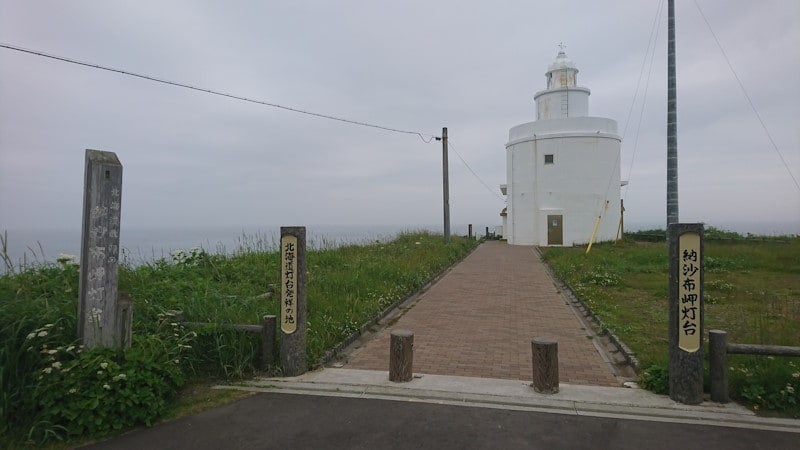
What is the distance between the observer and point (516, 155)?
25.9 metres

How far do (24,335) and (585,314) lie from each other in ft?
27.2

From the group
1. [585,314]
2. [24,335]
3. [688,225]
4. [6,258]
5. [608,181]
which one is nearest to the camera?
[24,335]

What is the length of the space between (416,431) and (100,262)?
10.9 ft

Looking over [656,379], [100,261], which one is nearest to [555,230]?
[656,379]

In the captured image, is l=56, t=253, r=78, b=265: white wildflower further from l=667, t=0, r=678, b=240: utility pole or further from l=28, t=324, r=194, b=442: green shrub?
l=667, t=0, r=678, b=240: utility pole

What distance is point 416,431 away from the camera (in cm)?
396

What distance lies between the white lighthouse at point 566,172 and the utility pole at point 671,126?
4969mm

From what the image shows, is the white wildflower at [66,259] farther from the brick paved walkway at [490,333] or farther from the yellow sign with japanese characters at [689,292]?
the yellow sign with japanese characters at [689,292]

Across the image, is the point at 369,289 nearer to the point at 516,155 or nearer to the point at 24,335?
the point at 24,335

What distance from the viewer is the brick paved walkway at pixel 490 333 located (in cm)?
570

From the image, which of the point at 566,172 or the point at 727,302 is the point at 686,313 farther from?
the point at 566,172

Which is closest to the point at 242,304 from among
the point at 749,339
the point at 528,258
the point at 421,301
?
the point at 421,301

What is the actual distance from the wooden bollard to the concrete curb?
85 millimetres

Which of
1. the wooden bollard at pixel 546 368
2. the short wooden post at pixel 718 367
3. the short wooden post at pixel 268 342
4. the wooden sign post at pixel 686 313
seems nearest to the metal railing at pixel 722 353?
the short wooden post at pixel 718 367
